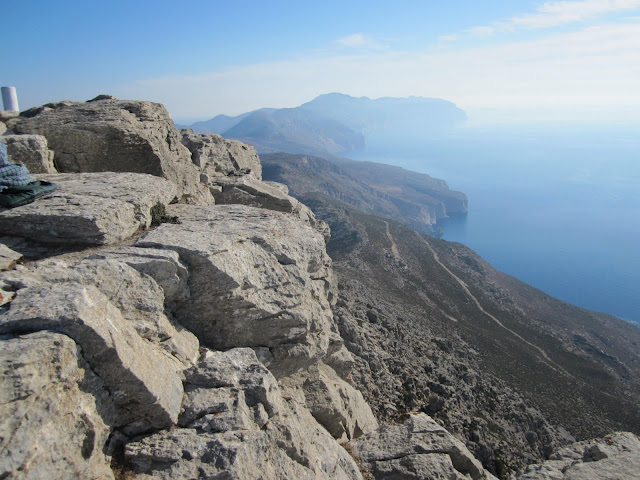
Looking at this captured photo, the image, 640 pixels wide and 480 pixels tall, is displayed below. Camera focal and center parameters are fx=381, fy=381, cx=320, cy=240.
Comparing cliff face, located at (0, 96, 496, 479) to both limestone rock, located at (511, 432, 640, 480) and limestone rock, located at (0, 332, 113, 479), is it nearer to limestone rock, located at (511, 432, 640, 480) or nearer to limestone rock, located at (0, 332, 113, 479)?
limestone rock, located at (0, 332, 113, 479)

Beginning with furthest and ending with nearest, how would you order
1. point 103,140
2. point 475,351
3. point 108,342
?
point 475,351 → point 103,140 → point 108,342

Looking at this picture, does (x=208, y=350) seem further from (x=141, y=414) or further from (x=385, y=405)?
(x=385, y=405)

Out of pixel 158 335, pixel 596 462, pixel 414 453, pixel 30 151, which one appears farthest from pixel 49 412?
pixel 596 462

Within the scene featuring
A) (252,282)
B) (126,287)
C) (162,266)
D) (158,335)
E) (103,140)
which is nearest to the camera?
(126,287)

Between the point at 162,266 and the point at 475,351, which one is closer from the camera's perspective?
the point at 162,266

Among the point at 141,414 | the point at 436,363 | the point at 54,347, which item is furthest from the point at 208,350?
the point at 436,363

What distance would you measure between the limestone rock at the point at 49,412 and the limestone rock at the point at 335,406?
321 inches

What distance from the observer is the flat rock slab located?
33.1ft

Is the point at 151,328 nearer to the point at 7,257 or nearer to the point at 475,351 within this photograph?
the point at 7,257

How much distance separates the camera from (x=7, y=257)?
29.7ft

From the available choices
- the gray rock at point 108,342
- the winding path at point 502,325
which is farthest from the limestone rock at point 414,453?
the winding path at point 502,325

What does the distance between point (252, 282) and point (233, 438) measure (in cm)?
442

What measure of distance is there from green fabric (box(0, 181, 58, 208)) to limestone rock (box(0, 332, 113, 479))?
621 cm

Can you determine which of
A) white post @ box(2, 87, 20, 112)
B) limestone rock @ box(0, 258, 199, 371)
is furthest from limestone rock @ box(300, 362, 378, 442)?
white post @ box(2, 87, 20, 112)
